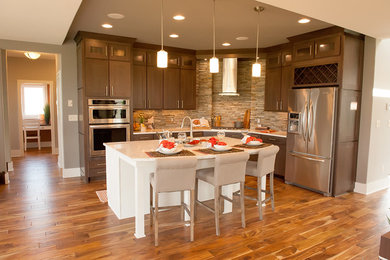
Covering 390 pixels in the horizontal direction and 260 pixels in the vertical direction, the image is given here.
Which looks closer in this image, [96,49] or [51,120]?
[96,49]

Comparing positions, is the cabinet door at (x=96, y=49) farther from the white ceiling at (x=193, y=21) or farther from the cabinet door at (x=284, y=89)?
the cabinet door at (x=284, y=89)

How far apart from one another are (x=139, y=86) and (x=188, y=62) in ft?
4.32

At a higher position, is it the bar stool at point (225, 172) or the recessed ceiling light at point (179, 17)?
the recessed ceiling light at point (179, 17)

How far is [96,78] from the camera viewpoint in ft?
16.9

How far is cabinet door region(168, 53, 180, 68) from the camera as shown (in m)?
6.25

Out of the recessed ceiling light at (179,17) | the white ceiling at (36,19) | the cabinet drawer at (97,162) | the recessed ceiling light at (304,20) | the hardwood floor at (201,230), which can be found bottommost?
the hardwood floor at (201,230)

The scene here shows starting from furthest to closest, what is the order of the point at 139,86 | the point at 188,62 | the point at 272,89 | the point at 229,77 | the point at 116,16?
1. the point at 229,77
2. the point at 188,62
3. the point at 272,89
4. the point at 139,86
5. the point at 116,16

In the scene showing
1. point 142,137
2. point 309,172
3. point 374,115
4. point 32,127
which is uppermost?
point 374,115

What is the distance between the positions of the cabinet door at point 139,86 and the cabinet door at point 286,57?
114 inches

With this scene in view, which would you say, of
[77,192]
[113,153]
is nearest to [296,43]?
[113,153]

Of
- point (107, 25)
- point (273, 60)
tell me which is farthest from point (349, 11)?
point (107, 25)

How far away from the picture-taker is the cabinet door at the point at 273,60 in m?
5.88

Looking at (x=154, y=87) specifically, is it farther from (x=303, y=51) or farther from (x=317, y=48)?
(x=317, y=48)

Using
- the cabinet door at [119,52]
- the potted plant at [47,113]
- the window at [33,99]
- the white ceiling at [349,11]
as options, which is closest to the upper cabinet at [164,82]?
the cabinet door at [119,52]
